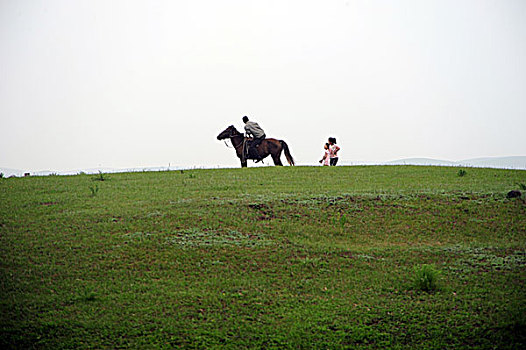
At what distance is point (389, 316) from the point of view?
744 centimetres

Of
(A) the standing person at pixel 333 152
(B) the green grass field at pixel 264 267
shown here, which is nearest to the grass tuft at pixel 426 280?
(B) the green grass field at pixel 264 267

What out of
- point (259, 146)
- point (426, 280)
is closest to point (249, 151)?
point (259, 146)

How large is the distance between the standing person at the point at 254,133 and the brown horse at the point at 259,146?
19 centimetres

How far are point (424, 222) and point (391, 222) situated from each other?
792 mm

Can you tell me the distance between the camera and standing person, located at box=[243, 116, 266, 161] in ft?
73.6

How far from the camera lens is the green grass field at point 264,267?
6965 millimetres

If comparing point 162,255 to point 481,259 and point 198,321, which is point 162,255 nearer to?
point 198,321

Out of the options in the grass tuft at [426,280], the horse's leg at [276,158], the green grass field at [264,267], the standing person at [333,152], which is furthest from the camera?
the horse's leg at [276,158]

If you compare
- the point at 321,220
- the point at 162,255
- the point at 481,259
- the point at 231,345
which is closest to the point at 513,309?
the point at 481,259

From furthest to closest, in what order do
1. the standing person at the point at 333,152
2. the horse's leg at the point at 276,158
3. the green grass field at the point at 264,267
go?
the horse's leg at the point at 276,158 < the standing person at the point at 333,152 < the green grass field at the point at 264,267

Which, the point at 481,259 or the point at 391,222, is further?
the point at 391,222

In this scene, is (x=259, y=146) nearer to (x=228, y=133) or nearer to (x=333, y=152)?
(x=228, y=133)

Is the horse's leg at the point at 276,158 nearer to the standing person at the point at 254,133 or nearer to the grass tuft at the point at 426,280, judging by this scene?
the standing person at the point at 254,133

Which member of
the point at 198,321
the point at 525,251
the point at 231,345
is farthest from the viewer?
the point at 525,251
